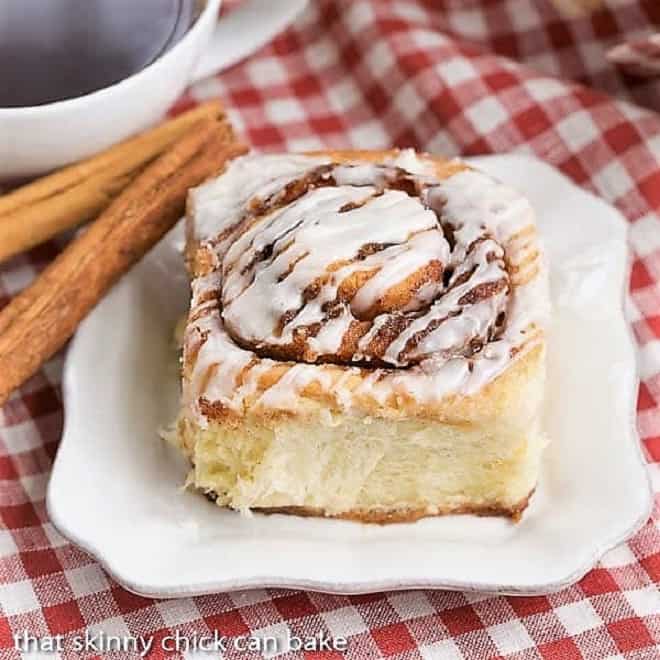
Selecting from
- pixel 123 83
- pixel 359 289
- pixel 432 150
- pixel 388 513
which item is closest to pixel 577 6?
pixel 432 150

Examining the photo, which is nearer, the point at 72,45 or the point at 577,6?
the point at 72,45

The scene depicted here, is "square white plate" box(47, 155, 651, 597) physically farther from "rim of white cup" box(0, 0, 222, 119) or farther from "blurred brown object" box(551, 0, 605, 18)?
"blurred brown object" box(551, 0, 605, 18)

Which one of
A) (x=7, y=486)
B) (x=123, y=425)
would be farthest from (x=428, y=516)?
(x=7, y=486)

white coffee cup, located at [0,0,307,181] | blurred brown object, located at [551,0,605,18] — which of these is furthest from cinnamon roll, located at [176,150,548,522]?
blurred brown object, located at [551,0,605,18]

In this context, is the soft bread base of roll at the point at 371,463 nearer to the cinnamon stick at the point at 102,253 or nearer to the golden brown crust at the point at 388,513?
the golden brown crust at the point at 388,513

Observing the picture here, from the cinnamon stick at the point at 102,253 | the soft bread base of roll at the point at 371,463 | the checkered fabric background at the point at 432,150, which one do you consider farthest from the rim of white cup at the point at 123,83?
the soft bread base of roll at the point at 371,463

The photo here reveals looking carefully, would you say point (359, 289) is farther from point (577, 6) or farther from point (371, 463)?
point (577, 6)
